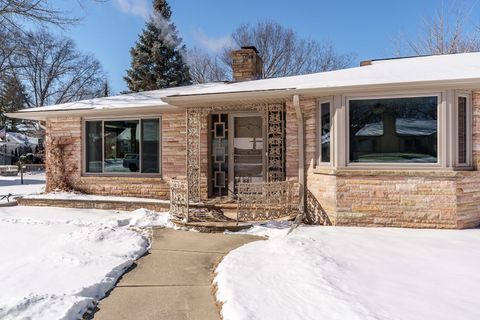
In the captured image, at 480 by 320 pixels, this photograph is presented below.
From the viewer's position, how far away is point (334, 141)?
6.81 metres

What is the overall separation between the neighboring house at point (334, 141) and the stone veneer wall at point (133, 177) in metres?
0.03

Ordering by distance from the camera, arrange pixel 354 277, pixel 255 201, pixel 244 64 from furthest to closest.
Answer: pixel 244 64, pixel 255 201, pixel 354 277

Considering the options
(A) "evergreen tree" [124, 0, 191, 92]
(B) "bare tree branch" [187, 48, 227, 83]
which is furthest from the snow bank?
(B) "bare tree branch" [187, 48, 227, 83]

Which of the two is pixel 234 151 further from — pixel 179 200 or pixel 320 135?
pixel 320 135

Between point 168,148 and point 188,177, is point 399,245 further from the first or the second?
point 168,148

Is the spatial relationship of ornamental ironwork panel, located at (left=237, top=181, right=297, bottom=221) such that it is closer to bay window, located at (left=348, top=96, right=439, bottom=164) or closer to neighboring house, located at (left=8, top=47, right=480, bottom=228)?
neighboring house, located at (left=8, top=47, right=480, bottom=228)

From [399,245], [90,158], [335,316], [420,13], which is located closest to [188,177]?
[90,158]

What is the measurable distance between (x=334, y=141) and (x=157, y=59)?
22.2m

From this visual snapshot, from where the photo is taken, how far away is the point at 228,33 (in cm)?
2986

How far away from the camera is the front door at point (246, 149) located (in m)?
8.70

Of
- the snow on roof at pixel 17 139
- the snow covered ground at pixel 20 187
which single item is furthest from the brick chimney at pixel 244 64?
the snow on roof at pixel 17 139

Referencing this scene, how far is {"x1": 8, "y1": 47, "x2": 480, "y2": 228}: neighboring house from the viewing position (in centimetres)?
635

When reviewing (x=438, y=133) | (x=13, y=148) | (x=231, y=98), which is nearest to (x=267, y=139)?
(x=231, y=98)

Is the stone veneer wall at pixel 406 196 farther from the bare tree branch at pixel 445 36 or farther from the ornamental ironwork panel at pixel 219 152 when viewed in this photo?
the bare tree branch at pixel 445 36
